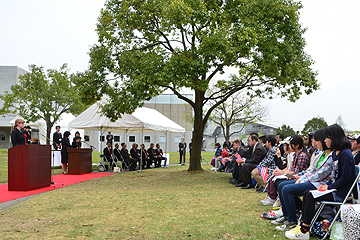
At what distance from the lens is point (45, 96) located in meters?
29.7

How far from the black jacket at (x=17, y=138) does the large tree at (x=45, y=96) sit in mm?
19008

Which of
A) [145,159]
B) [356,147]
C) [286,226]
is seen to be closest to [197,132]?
[145,159]

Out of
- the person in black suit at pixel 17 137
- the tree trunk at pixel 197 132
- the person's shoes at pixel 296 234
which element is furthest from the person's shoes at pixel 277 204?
the tree trunk at pixel 197 132

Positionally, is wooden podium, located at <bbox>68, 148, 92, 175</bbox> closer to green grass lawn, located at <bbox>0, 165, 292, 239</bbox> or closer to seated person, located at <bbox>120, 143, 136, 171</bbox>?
seated person, located at <bbox>120, 143, 136, 171</bbox>

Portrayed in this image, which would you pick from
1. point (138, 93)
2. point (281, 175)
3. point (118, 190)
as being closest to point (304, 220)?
point (281, 175)

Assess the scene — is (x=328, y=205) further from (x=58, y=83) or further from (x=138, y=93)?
(x=58, y=83)

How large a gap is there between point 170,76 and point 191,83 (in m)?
0.78

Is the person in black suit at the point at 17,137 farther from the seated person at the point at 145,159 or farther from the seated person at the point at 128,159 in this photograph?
the seated person at the point at 145,159

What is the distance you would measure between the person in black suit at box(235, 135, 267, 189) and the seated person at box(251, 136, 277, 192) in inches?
22.5

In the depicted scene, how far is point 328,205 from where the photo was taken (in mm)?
5090

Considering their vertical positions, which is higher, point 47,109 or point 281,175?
point 47,109

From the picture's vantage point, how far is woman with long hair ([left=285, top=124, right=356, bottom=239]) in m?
4.76

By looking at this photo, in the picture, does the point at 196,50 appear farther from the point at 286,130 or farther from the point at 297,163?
the point at 286,130

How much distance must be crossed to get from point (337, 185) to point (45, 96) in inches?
1115
